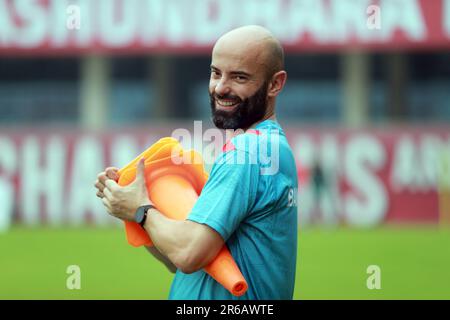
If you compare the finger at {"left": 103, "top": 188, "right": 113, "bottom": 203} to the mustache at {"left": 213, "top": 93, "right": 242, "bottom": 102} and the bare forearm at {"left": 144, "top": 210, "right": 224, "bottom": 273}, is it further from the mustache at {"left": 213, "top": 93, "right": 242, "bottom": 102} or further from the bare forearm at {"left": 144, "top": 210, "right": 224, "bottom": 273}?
the mustache at {"left": 213, "top": 93, "right": 242, "bottom": 102}

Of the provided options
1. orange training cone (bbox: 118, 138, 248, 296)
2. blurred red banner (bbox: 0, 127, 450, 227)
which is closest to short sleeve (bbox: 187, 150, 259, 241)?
orange training cone (bbox: 118, 138, 248, 296)

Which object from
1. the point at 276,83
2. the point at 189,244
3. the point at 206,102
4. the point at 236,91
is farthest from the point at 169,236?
Result: the point at 206,102

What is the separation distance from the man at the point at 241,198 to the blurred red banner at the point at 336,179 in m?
23.4

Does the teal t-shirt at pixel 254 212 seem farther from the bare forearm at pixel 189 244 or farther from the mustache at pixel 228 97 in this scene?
the mustache at pixel 228 97

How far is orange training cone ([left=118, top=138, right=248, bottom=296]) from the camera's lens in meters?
4.38

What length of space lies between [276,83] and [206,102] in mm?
26719

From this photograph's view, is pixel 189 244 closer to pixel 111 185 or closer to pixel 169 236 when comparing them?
pixel 169 236

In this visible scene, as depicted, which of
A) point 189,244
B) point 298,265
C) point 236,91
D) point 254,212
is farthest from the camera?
point 298,265

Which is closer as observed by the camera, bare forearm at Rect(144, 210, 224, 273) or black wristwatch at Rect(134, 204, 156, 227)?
Result: bare forearm at Rect(144, 210, 224, 273)

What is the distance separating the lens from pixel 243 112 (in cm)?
444

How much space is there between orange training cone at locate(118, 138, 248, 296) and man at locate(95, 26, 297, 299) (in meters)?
0.07

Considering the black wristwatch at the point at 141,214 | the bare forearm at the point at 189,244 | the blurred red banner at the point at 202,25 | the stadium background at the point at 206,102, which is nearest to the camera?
the bare forearm at the point at 189,244

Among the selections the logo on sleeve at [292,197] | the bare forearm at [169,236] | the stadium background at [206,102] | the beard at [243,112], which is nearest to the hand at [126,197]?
the bare forearm at [169,236]

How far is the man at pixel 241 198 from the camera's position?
4.15 meters
